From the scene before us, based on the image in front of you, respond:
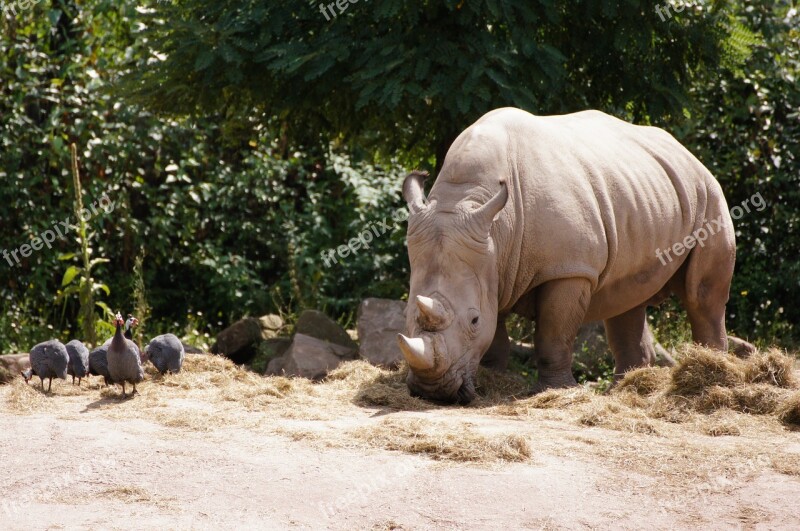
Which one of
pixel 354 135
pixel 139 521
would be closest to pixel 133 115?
pixel 354 135

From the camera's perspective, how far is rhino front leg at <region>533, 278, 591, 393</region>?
8016mm

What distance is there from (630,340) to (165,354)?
386 centimetres

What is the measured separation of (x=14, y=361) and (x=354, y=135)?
4.34m

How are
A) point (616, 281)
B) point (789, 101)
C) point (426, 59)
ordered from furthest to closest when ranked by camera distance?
1. point (789, 101)
2. point (426, 59)
3. point (616, 281)

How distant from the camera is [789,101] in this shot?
12523 mm

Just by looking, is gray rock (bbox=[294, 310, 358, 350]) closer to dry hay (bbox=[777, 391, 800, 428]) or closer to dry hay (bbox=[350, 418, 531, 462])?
dry hay (bbox=[350, 418, 531, 462])

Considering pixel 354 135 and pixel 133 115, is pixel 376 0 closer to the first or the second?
pixel 354 135

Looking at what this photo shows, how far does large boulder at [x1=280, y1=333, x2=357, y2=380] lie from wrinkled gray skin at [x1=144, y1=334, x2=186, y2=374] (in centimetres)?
88

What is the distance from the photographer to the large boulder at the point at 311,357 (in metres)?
9.29

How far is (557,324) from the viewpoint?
8094 mm

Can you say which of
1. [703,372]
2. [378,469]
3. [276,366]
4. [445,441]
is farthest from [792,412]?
[276,366]

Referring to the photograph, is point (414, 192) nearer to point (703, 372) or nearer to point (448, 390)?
point (448, 390)

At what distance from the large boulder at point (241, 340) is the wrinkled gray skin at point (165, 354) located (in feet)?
6.55

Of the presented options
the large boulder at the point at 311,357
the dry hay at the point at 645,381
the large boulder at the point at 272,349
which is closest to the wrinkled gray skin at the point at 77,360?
the large boulder at the point at 311,357
